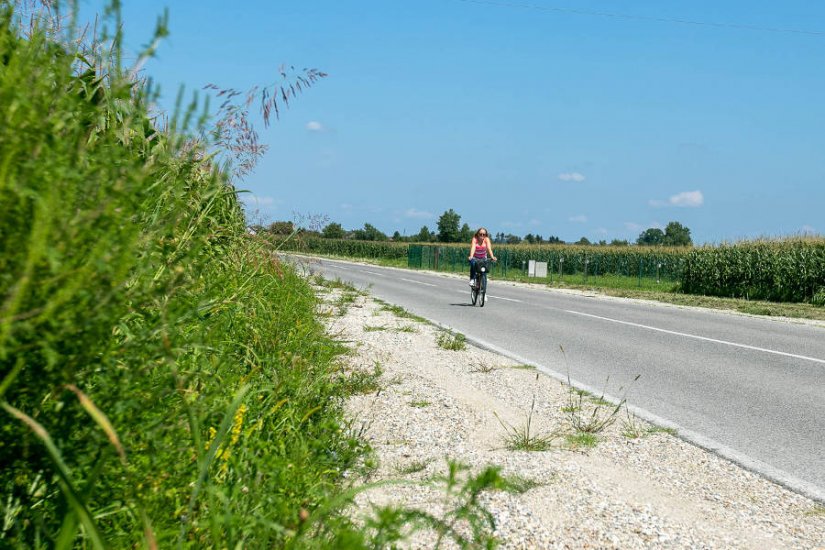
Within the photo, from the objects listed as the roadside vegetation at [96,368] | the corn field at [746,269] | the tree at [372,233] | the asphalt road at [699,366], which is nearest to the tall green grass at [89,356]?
the roadside vegetation at [96,368]

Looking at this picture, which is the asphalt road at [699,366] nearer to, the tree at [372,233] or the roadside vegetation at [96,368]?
the roadside vegetation at [96,368]

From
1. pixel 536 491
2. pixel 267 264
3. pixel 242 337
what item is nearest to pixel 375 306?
pixel 267 264

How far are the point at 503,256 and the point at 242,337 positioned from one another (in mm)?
43626

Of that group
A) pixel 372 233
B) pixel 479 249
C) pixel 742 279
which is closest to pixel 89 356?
pixel 479 249

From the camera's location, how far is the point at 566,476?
4.27m

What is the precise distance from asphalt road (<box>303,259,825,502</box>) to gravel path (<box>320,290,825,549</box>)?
41cm

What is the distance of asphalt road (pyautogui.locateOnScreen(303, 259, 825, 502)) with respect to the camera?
557 centimetres

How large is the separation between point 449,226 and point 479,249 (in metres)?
120

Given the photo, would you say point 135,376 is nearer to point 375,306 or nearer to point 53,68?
point 53,68

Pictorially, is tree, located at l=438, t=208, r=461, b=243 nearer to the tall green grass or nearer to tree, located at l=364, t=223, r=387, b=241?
tree, located at l=364, t=223, r=387, b=241

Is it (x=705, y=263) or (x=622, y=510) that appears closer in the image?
(x=622, y=510)

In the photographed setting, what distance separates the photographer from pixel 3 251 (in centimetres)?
145

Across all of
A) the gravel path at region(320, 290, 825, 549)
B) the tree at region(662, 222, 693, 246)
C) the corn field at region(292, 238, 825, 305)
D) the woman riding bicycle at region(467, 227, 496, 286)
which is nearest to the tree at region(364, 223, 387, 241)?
the corn field at region(292, 238, 825, 305)

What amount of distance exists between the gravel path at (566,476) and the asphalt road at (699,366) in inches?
16.1
